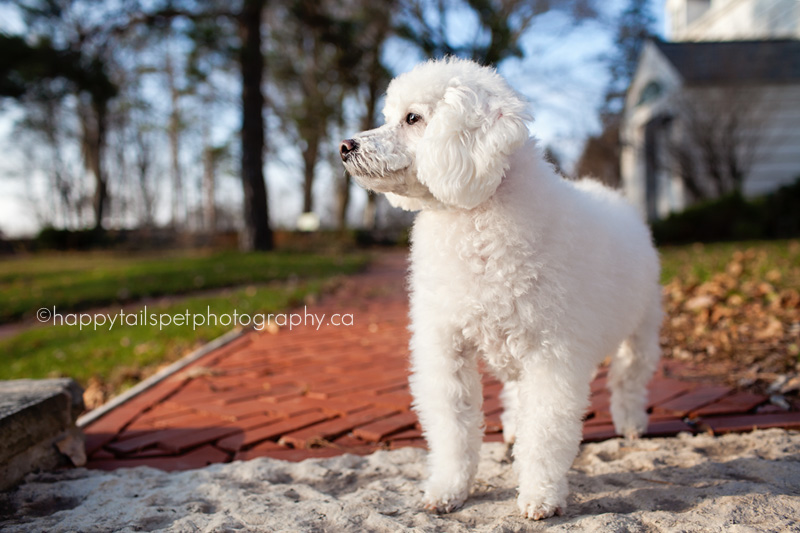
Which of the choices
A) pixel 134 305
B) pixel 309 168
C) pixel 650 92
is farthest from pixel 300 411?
pixel 650 92

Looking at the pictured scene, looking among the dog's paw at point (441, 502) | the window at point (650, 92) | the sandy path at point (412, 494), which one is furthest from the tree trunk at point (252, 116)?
the window at point (650, 92)

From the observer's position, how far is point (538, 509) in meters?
1.99

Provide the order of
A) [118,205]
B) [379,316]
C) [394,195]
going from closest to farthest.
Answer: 1. [394,195]
2. [379,316]
3. [118,205]

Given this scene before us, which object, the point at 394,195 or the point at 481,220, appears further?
the point at 394,195

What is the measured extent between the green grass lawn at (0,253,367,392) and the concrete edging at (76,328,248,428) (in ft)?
0.65

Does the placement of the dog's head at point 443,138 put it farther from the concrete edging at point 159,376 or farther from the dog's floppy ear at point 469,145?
the concrete edging at point 159,376

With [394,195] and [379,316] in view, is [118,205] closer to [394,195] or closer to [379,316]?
[379,316]

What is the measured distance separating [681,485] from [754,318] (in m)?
3.03

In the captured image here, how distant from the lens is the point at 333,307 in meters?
6.75

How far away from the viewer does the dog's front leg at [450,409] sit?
87.0 inches

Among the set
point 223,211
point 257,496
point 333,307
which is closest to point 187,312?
point 333,307

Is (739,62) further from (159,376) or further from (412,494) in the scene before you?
(412,494)

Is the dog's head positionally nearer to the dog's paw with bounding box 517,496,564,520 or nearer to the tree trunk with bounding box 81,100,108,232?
the dog's paw with bounding box 517,496,564,520

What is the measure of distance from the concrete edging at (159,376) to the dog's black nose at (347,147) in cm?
198
